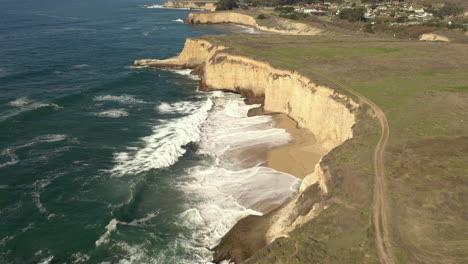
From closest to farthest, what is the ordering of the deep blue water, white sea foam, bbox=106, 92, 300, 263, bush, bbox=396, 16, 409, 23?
the deep blue water → white sea foam, bbox=106, 92, 300, 263 → bush, bbox=396, 16, 409, 23

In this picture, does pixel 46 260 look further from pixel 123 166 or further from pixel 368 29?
pixel 368 29

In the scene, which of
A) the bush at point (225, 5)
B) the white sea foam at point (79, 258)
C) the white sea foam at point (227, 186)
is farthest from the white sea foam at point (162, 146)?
the bush at point (225, 5)

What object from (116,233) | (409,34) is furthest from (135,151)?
(409,34)

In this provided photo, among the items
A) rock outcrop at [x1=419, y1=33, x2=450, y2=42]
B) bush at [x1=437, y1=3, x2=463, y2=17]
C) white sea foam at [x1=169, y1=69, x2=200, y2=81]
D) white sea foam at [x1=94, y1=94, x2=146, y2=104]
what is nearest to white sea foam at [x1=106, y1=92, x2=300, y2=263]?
white sea foam at [x1=94, y1=94, x2=146, y2=104]

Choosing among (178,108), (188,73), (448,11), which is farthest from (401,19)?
(178,108)

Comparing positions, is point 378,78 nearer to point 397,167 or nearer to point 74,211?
point 397,167

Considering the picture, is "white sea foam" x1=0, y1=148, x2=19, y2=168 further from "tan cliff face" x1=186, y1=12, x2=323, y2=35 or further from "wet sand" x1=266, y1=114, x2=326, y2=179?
"tan cliff face" x1=186, y1=12, x2=323, y2=35
